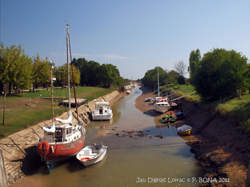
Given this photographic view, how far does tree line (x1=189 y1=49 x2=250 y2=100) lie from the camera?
25969mm

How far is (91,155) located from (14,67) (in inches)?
Answer: 1093

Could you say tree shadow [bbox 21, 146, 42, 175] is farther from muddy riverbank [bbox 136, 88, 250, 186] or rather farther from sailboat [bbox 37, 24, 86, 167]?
muddy riverbank [bbox 136, 88, 250, 186]

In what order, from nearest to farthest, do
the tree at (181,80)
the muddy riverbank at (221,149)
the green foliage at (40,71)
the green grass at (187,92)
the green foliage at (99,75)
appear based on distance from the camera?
1. the muddy riverbank at (221,149)
2. the green grass at (187,92)
3. the green foliage at (40,71)
4. the tree at (181,80)
5. the green foliage at (99,75)

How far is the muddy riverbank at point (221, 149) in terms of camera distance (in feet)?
42.5

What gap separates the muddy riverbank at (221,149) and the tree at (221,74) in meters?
4.09

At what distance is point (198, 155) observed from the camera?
17453 mm

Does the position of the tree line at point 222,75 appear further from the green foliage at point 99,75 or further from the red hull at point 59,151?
the green foliage at point 99,75

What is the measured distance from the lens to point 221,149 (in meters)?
17.0

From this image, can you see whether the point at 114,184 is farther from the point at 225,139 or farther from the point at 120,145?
the point at 225,139

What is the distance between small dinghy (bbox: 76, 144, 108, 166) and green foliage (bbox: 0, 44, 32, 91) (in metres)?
25.9

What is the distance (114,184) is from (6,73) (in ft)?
104

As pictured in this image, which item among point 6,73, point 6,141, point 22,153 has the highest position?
point 6,73

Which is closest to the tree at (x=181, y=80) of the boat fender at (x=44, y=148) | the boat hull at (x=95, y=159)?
the boat hull at (x=95, y=159)

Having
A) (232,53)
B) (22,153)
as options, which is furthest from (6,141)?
(232,53)
